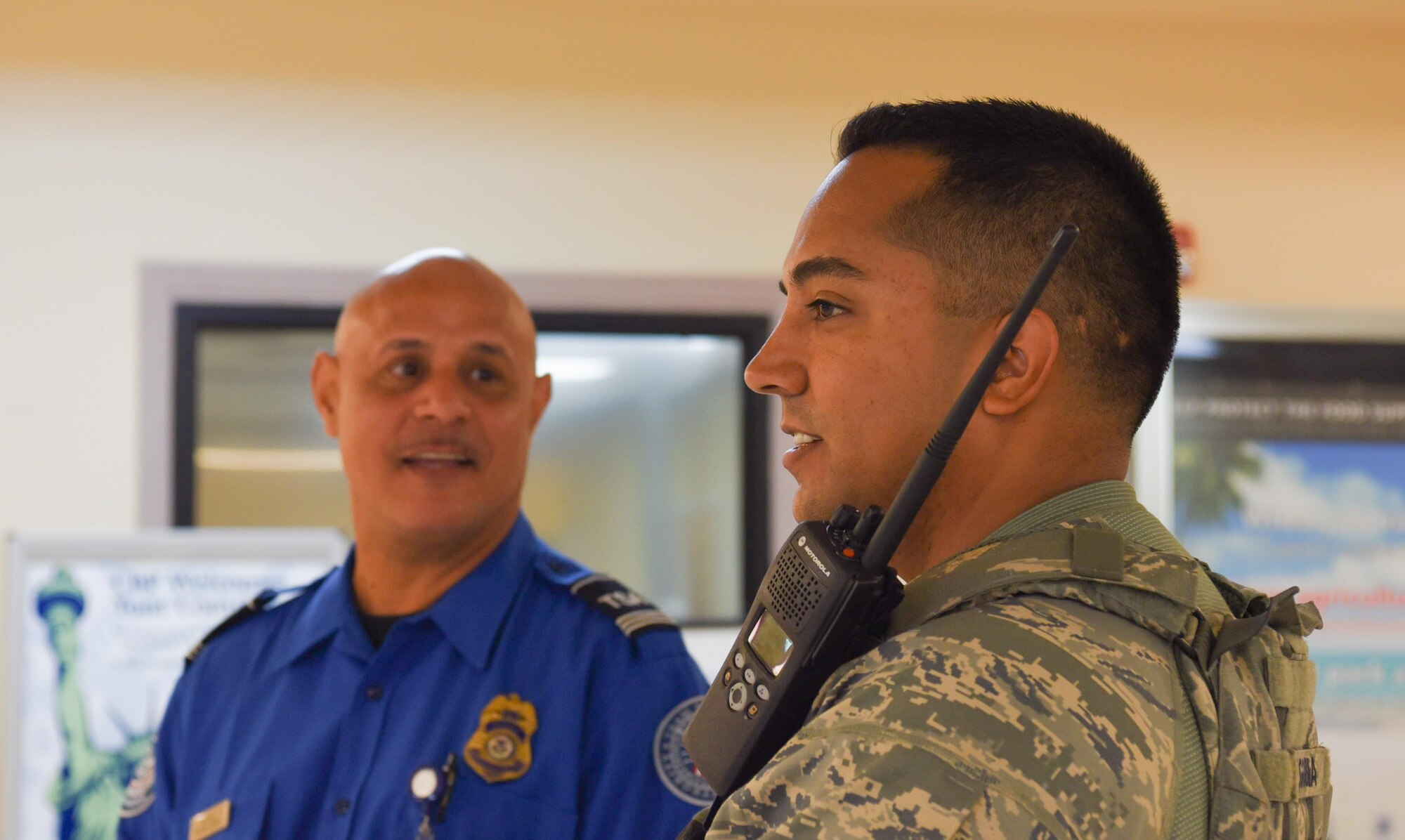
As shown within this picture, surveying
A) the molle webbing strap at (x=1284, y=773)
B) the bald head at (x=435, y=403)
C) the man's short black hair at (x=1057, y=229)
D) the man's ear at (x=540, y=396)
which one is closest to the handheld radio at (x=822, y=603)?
the man's short black hair at (x=1057, y=229)

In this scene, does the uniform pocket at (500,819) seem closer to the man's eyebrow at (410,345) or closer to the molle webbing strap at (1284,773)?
the man's eyebrow at (410,345)

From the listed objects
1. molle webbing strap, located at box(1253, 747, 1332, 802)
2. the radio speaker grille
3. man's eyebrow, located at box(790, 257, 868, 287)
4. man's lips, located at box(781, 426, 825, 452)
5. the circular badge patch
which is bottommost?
the circular badge patch

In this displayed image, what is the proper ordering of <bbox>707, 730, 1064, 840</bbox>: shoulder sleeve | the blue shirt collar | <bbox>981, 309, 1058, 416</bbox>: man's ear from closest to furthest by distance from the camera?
<bbox>707, 730, 1064, 840</bbox>: shoulder sleeve
<bbox>981, 309, 1058, 416</bbox>: man's ear
the blue shirt collar

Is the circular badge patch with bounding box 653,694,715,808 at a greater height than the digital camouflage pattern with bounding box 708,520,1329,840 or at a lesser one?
lesser

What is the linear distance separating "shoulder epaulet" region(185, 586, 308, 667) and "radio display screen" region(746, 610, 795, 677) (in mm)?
1055

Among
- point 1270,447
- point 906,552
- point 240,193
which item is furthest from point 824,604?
point 1270,447

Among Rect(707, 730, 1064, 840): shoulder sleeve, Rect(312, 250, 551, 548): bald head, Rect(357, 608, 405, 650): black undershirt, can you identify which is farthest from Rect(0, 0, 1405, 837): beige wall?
Rect(707, 730, 1064, 840): shoulder sleeve

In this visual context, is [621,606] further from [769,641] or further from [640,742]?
[769,641]

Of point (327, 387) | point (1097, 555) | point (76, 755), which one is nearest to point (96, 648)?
point (76, 755)

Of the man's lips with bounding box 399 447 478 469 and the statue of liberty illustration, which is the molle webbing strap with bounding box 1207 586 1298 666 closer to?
the man's lips with bounding box 399 447 478 469

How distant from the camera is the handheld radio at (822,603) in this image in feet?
2.42

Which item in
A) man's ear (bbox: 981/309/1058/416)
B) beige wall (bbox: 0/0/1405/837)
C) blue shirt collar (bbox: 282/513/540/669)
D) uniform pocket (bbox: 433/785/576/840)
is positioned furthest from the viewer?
beige wall (bbox: 0/0/1405/837)

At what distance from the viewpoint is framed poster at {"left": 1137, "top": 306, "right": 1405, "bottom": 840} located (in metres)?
3.01

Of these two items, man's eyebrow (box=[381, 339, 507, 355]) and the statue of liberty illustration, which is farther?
the statue of liberty illustration
